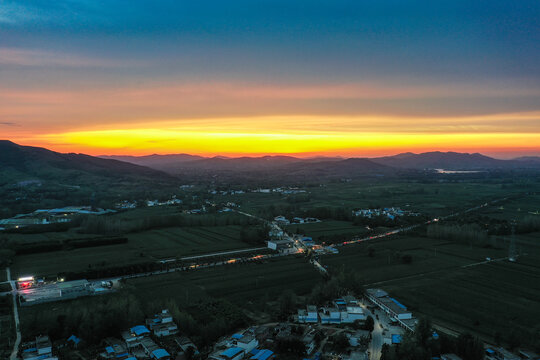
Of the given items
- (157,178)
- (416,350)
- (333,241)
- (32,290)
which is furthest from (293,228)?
(157,178)

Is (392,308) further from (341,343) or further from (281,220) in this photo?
(281,220)

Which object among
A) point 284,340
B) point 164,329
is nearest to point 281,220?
point 164,329

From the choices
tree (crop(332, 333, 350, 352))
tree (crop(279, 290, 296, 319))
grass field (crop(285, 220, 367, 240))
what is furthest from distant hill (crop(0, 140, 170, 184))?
tree (crop(332, 333, 350, 352))

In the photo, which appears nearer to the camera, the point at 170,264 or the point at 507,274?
the point at 507,274

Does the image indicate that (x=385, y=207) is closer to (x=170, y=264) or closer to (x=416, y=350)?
(x=170, y=264)

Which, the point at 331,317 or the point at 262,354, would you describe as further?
the point at 331,317
